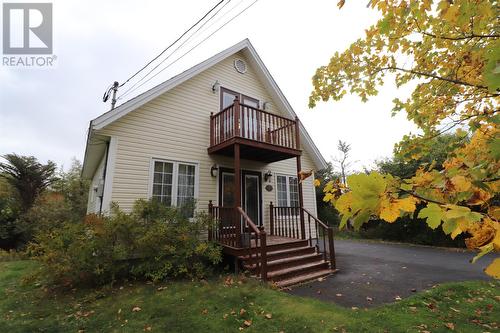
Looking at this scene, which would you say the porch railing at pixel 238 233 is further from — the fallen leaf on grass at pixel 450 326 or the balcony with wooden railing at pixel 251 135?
the fallen leaf on grass at pixel 450 326

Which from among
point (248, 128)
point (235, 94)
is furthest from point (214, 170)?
point (235, 94)

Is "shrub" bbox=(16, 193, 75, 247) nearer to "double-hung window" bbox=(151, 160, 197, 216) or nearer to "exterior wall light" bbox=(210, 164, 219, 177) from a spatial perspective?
"double-hung window" bbox=(151, 160, 197, 216)

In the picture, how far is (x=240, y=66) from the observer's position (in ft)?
32.7

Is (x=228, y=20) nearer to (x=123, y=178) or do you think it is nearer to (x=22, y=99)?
(x=123, y=178)

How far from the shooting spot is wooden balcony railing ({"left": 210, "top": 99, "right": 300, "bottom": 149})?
24.2 ft

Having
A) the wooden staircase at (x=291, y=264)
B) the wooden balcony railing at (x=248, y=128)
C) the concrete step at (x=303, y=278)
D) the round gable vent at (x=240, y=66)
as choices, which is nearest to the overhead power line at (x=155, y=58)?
the wooden balcony railing at (x=248, y=128)

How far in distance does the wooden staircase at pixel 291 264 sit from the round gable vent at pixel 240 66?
264 inches

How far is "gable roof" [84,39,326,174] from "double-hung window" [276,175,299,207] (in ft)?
5.57

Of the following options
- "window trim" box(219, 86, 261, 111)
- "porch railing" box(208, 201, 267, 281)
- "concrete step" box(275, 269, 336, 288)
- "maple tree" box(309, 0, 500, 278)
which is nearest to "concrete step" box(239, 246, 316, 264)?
"porch railing" box(208, 201, 267, 281)

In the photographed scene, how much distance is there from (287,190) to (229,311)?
641 cm

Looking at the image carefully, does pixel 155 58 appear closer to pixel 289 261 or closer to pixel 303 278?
pixel 289 261

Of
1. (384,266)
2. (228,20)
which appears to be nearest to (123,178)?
(228,20)

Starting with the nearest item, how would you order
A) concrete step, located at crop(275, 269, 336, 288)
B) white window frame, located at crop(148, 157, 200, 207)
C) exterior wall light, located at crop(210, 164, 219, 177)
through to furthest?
concrete step, located at crop(275, 269, 336, 288) < white window frame, located at crop(148, 157, 200, 207) < exterior wall light, located at crop(210, 164, 219, 177)

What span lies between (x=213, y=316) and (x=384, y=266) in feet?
18.0
